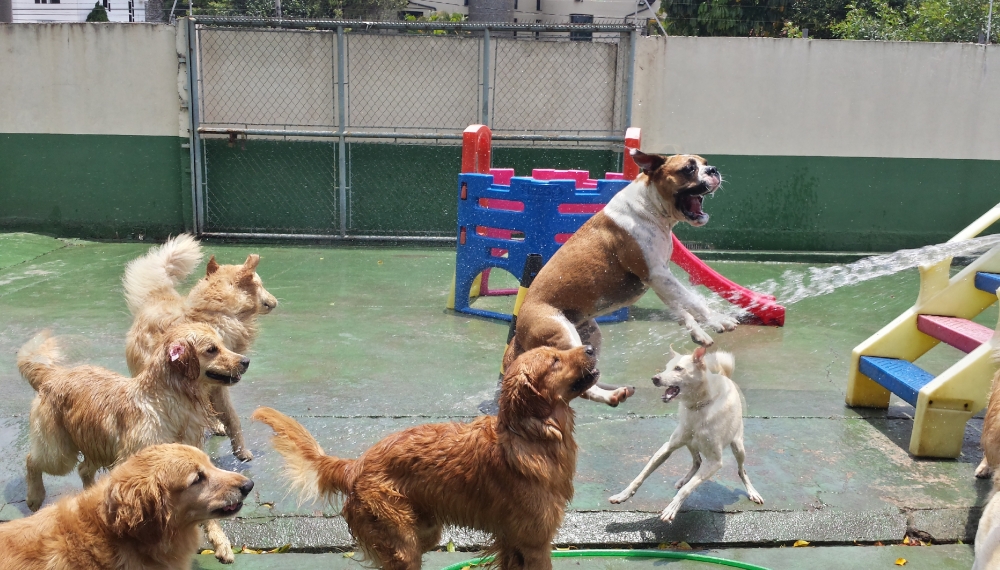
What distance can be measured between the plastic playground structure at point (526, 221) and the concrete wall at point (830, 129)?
3.55 m

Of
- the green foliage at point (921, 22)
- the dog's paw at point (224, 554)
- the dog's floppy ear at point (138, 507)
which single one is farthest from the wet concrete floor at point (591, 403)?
the green foliage at point (921, 22)

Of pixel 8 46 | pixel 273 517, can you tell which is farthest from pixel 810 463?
pixel 8 46

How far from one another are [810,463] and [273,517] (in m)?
3.29

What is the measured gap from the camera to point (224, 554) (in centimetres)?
416

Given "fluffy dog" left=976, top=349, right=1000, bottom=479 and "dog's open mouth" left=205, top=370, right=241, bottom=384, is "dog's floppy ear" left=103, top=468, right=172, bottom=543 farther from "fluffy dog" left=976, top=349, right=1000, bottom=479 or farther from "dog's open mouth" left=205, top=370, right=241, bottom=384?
"fluffy dog" left=976, top=349, right=1000, bottom=479

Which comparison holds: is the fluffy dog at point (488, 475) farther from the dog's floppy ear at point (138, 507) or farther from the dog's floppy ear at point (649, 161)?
the dog's floppy ear at point (649, 161)

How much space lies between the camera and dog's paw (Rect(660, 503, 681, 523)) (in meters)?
4.46

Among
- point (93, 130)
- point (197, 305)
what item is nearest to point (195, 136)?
point (93, 130)

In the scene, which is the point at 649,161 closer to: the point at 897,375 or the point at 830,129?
the point at 897,375

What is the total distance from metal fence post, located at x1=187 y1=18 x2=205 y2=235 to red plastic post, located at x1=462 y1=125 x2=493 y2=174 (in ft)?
16.2

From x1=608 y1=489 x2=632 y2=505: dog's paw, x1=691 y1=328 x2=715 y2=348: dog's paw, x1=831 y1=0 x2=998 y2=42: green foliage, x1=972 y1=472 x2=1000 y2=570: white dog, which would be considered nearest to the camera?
x1=972 y1=472 x2=1000 y2=570: white dog

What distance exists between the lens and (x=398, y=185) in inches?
516

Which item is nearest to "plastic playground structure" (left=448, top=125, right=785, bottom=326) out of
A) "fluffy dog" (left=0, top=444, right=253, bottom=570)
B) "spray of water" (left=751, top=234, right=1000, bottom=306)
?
"spray of water" (left=751, top=234, right=1000, bottom=306)

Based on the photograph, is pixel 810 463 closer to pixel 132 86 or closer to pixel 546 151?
pixel 546 151
